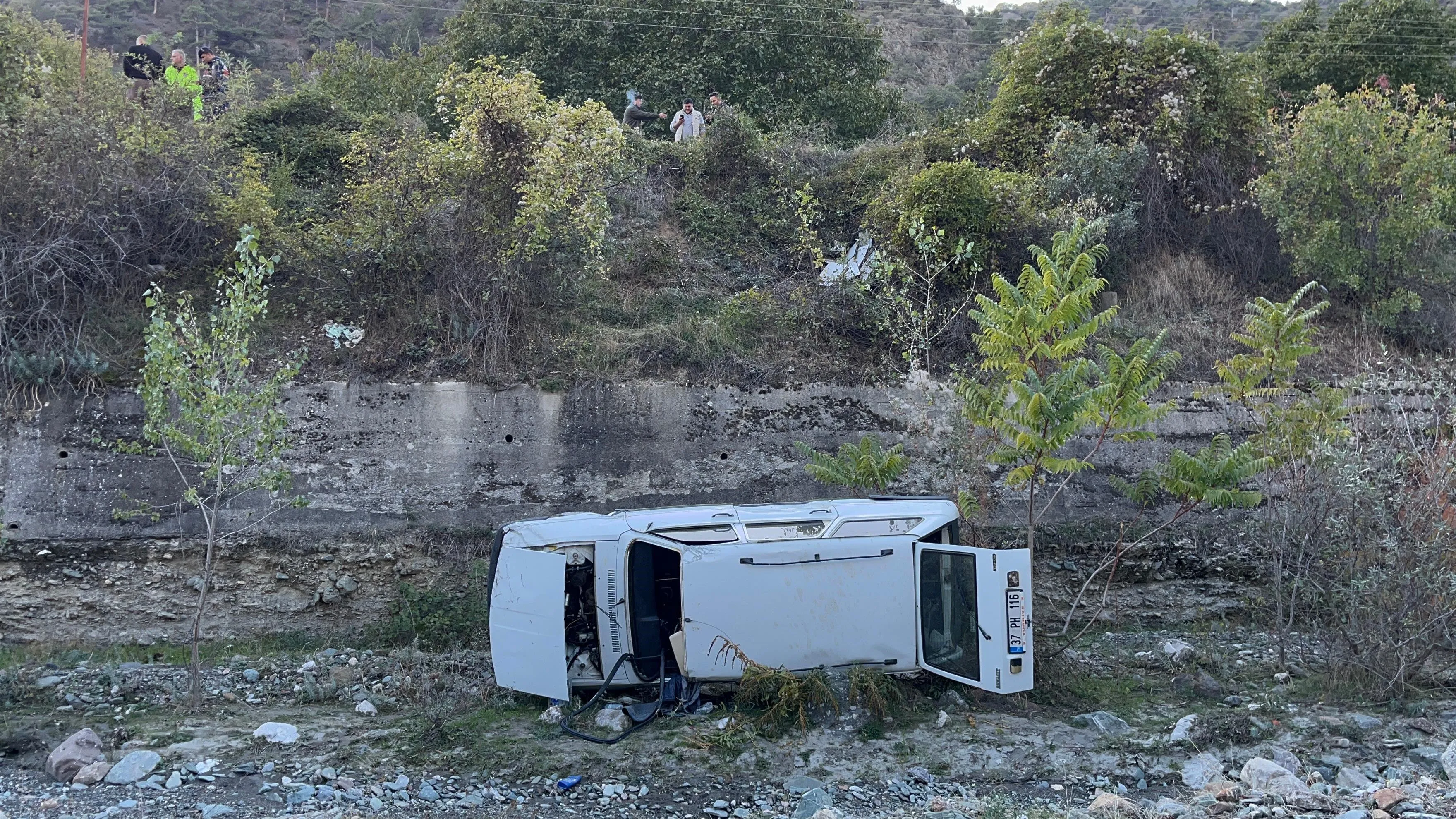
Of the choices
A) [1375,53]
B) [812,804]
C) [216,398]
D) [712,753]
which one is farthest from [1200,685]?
[1375,53]

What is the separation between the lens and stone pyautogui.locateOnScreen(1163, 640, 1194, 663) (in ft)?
35.3

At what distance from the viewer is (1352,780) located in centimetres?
745

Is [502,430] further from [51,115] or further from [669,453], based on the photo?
[51,115]

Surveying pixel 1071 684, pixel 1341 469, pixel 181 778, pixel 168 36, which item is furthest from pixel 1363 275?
pixel 168 36

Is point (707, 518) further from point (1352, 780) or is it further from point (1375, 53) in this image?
point (1375, 53)

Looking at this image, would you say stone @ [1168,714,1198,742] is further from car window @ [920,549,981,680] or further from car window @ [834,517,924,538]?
car window @ [834,517,924,538]

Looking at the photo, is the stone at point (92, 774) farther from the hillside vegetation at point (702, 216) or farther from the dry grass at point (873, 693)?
the dry grass at point (873, 693)

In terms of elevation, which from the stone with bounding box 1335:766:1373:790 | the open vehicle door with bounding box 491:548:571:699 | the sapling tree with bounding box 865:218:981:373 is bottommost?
the stone with bounding box 1335:766:1373:790

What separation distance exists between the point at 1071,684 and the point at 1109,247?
7.28m

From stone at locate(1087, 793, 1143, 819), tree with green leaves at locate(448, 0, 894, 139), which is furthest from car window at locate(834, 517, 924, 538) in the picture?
tree with green leaves at locate(448, 0, 894, 139)

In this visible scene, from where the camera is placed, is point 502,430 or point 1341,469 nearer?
point 1341,469

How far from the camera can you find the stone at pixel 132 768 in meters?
7.61

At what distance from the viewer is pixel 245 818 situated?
6992mm

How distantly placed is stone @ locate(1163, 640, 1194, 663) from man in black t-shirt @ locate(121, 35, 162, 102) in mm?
15941
